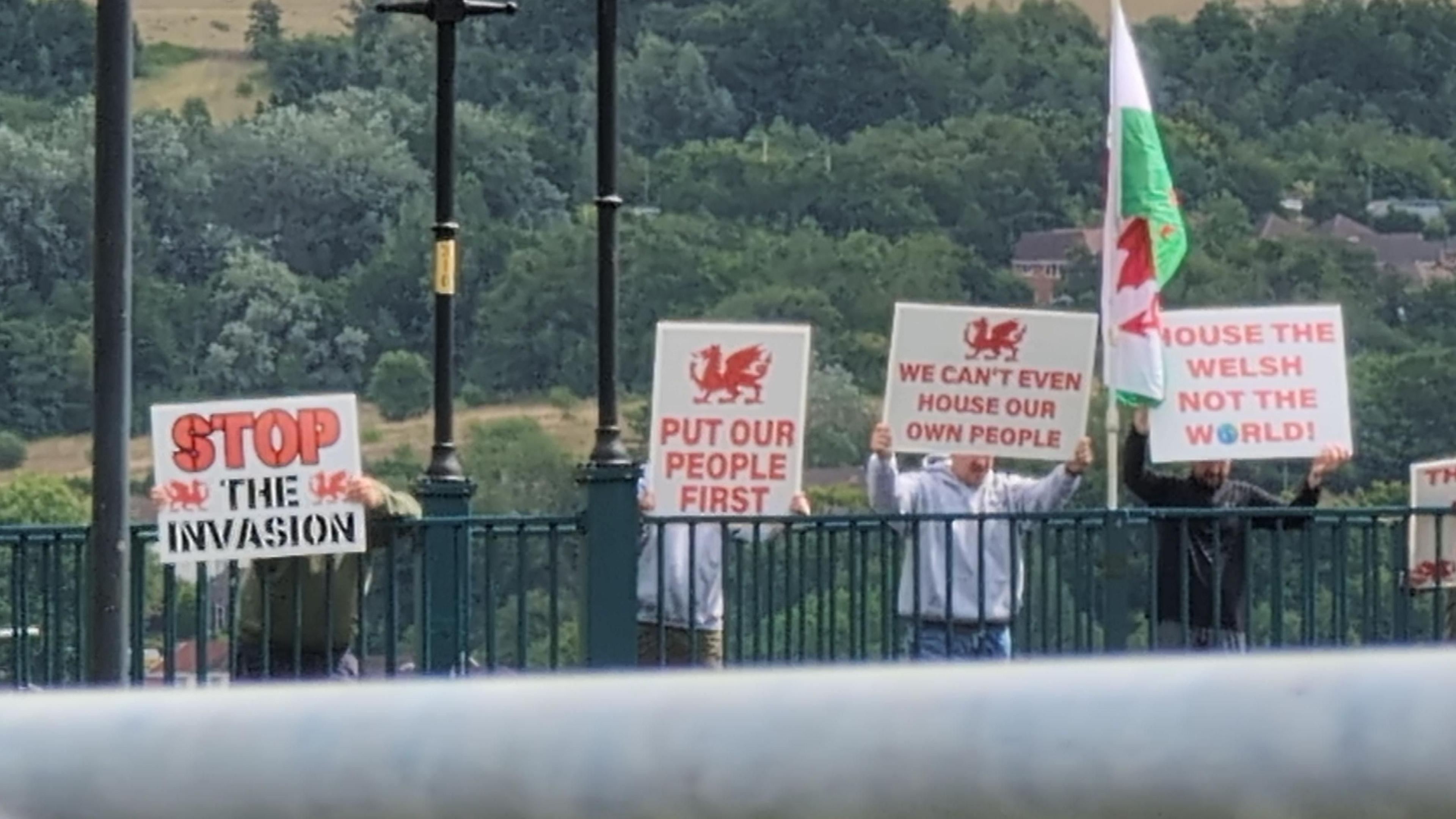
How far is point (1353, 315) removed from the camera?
35188 mm

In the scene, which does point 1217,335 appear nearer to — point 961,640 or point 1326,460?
point 1326,460

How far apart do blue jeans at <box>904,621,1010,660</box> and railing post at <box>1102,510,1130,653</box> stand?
1.32ft

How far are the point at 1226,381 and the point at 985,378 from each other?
1.01m

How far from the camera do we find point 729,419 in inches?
504

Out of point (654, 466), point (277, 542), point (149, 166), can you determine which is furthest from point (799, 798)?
point (149, 166)

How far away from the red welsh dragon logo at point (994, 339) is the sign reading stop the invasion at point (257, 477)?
254cm

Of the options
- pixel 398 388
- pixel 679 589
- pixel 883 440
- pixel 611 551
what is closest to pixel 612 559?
pixel 611 551

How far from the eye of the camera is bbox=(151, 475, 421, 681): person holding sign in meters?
11.9

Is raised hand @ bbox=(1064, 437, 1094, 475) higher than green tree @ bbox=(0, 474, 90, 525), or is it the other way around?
raised hand @ bbox=(1064, 437, 1094, 475)

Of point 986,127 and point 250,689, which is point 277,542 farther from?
point 986,127

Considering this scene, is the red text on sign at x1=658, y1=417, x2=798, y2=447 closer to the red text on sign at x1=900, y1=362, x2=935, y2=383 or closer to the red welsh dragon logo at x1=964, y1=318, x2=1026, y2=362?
the red text on sign at x1=900, y1=362, x2=935, y2=383

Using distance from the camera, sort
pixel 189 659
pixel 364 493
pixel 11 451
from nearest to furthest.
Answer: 1. pixel 364 493
2. pixel 189 659
3. pixel 11 451

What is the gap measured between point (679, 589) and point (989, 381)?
1.48 m

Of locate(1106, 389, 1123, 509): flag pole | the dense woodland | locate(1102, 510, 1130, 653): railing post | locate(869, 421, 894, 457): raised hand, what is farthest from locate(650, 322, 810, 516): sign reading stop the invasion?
the dense woodland
